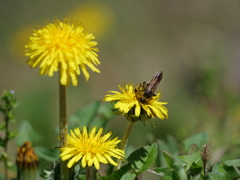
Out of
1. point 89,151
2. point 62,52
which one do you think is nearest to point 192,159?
point 89,151

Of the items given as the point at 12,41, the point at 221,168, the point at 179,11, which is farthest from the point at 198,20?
the point at 221,168

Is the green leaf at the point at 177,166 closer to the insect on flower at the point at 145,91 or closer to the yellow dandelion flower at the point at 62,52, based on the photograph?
the insect on flower at the point at 145,91

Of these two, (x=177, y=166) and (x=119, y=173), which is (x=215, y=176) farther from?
(x=119, y=173)

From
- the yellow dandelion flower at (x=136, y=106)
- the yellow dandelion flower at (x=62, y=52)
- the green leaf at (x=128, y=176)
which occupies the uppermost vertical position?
the yellow dandelion flower at (x=62, y=52)

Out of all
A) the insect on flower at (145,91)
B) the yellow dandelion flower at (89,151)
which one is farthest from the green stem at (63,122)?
the insect on flower at (145,91)

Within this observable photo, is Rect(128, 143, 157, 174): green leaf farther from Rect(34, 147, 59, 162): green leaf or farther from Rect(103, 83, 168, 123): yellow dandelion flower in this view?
Rect(34, 147, 59, 162): green leaf

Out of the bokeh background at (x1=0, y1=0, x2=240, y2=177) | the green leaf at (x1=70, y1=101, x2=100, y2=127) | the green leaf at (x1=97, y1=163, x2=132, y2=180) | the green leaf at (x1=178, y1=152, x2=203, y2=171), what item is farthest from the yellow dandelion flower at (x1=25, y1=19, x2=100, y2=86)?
the bokeh background at (x1=0, y1=0, x2=240, y2=177)
